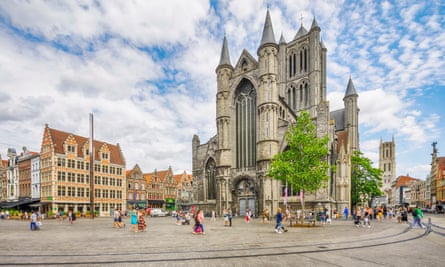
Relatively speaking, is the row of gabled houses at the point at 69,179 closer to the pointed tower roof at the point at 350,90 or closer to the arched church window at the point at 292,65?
the arched church window at the point at 292,65

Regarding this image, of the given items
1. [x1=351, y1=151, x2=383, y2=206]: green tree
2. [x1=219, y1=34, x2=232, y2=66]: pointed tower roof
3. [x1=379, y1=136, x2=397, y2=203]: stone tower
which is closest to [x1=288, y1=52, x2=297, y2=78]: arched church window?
[x1=219, y1=34, x2=232, y2=66]: pointed tower roof

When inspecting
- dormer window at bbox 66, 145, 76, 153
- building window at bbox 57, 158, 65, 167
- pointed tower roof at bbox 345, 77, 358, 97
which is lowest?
building window at bbox 57, 158, 65, 167

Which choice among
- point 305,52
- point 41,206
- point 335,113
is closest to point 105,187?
point 41,206

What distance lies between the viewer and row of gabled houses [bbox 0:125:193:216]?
4712 centimetres

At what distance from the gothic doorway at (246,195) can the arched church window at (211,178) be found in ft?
16.5

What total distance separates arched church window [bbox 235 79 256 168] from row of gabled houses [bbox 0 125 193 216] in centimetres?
1648

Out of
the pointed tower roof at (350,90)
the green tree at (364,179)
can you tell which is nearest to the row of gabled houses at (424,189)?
the green tree at (364,179)

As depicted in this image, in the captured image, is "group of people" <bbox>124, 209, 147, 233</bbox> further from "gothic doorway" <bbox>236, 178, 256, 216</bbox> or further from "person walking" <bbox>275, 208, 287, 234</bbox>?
"gothic doorway" <bbox>236, 178, 256, 216</bbox>

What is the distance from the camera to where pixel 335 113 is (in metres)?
64.9

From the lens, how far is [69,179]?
159 feet

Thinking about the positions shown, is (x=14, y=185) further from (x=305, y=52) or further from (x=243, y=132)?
(x=305, y=52)

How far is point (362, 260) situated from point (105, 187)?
52332 mm

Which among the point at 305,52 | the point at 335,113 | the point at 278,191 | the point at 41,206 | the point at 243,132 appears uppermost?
the point at 305,52

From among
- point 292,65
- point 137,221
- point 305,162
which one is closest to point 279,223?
point 305,162
